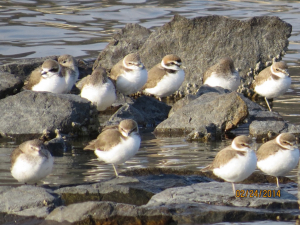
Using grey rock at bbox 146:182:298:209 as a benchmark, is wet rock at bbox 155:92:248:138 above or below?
below

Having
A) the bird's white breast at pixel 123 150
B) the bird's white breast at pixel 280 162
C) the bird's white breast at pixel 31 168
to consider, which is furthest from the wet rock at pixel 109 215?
the bird's white breast at pixel 280 162

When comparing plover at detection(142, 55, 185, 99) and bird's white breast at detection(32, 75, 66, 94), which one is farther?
plover at detection(142, 55, 185, 99)

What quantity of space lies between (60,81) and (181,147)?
3966 mm

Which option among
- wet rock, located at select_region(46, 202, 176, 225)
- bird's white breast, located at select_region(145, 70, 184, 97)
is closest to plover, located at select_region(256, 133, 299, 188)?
wet rock, located at select_region(46, 202, 176, 225)

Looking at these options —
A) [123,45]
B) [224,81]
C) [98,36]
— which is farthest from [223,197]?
[98,36]

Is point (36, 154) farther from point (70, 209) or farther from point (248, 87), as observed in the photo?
point (248, 87)

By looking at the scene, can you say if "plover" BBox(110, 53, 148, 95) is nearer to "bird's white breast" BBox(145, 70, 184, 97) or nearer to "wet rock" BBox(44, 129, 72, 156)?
"bird's white breast" BBox(145, 70, 184, 97)

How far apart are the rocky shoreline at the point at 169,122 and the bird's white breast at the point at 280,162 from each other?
33cm

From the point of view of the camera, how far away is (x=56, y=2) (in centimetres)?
3102

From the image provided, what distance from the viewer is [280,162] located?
29.3ft

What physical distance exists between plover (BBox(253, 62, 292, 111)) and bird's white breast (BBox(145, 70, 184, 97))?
2.13 m
